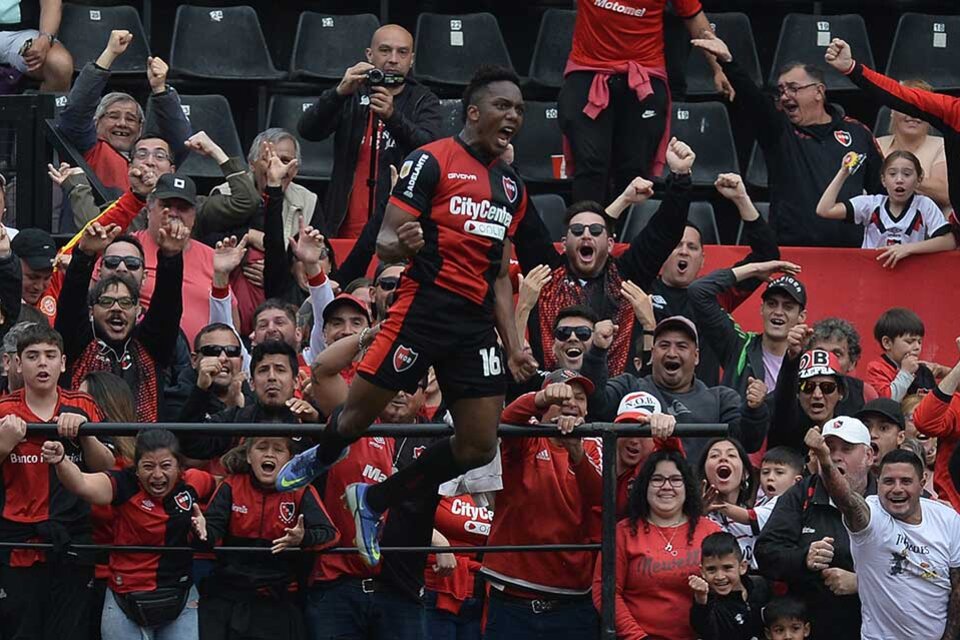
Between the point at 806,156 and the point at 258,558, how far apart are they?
207 inches

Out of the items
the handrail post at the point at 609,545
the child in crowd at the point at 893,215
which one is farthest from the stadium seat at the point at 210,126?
the handrail post at the point at 609,545

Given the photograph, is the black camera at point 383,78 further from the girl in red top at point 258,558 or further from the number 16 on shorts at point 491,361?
the number 16 on shorts at point 491,361

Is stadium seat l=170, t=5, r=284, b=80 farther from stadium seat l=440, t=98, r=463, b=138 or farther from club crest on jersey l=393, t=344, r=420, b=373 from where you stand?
club crest on jersey l=393, t=344, r=420, b=373

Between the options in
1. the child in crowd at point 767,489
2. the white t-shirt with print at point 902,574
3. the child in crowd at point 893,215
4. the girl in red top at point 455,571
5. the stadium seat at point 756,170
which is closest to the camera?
the white t-shirt with print at point 902,574

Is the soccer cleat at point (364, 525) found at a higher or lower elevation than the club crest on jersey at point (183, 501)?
higher

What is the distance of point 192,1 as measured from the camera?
48.6ft

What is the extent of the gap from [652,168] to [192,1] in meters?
4.39

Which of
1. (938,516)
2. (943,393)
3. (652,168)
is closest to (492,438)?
(938,516)

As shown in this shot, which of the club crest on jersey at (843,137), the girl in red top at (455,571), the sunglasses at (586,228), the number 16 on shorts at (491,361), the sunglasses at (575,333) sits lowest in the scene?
the girl in red top at (455,571)

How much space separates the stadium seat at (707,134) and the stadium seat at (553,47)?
98 cm

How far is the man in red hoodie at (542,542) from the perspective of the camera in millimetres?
8750

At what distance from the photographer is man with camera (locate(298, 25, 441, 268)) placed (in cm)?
1155

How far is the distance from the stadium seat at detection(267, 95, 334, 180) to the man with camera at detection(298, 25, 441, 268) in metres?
1.14

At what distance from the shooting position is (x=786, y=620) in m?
8.74
